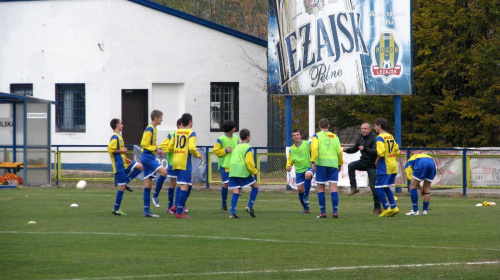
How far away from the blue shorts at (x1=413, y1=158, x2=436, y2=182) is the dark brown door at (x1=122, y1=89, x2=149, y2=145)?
18.3 m

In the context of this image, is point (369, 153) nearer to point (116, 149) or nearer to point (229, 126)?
point (229, 126)

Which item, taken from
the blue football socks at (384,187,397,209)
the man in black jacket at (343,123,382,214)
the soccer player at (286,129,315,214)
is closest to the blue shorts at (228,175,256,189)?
the soccer player at (286,129,315,214)

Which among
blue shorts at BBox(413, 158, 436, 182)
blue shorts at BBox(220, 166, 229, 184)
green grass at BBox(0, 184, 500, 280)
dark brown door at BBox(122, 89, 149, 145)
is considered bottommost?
green grass at BBox(0, 184, 500, 280)

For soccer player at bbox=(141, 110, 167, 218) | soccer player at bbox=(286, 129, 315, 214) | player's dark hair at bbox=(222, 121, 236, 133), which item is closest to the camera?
soccer player at bbox=(141, 110, 167, 218)

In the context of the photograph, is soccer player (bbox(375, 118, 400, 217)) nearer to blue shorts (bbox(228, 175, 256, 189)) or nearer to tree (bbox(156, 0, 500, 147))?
blue shorts (bbox(228, 175, 256, 189))

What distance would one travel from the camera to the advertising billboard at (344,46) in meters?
25.3

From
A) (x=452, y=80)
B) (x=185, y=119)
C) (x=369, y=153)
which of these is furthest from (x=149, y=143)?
(x=452, y=80)

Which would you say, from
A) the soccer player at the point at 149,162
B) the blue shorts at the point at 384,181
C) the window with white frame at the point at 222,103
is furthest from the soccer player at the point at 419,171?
the window with white frame at the point at 222,103

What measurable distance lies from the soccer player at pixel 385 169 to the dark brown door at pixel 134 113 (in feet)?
59.5

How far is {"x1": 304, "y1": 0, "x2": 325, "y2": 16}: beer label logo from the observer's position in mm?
25828

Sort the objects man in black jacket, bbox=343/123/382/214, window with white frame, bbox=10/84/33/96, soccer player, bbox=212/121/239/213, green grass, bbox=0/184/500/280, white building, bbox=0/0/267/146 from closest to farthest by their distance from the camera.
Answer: green grass, bbox=0/184/500/280 < man in black jacket, bbox=343/123/382/214 < soccer player, bbox=212/121/239/213 < white building, bbox=0/0/267/146 < window with white frame, bbox=10/84/33/96

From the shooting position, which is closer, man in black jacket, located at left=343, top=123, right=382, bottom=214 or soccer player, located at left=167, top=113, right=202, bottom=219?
soccer player, located at left=167, top=113, right=202, bottom=219

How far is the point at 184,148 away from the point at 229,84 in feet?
61.7

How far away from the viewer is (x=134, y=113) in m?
33.9
